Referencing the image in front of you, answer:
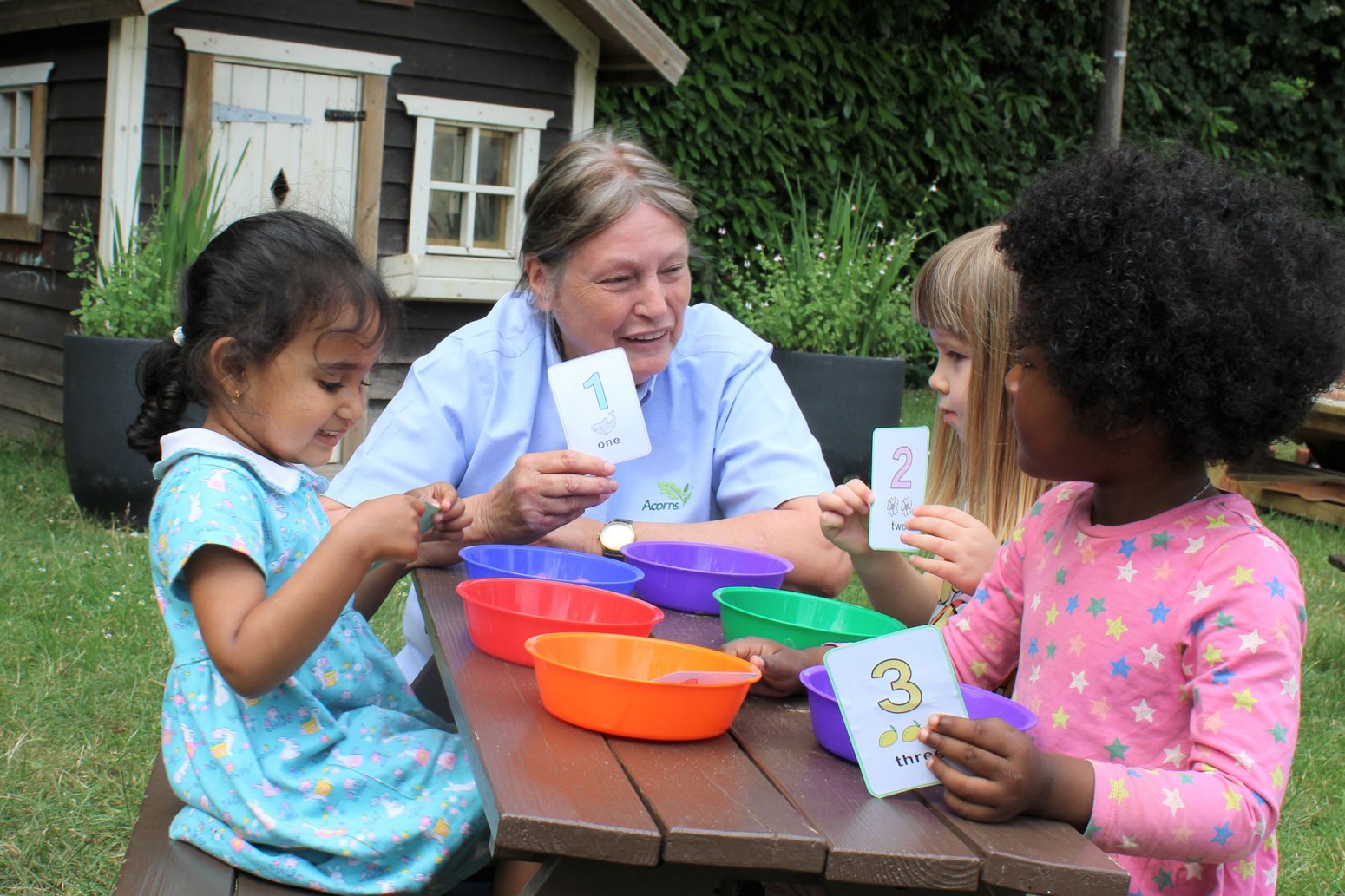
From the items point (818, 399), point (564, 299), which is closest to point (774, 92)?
point (818, 399)

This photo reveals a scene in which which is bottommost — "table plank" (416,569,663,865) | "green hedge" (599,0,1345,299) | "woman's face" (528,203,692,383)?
"table plank" (416,569,663,865)

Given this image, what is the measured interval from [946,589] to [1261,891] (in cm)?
90

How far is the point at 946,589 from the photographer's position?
7.78 feet

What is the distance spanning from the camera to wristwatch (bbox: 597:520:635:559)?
231cm

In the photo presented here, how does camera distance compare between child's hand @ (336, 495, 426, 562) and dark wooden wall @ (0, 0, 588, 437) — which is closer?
child's hand @ (336, 495, 426, 562)

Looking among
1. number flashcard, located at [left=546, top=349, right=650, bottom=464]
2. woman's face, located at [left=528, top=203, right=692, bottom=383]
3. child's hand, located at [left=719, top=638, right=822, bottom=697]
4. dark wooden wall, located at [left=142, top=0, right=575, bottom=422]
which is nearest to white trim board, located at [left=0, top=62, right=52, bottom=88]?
dark wooden wall, located at [left=142, top=0, right=575, bottom=422]

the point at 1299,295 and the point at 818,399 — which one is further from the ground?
the point at 1299,295

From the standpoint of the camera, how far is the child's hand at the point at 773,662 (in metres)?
1.62

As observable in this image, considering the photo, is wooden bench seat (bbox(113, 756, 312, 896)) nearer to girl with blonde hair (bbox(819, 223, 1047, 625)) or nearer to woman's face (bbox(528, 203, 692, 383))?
girl with blonde hair (bbox(819, 223, 1047, 625))

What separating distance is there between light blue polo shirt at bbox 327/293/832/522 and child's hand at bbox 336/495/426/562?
66cm

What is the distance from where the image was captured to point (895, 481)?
1.96 meters

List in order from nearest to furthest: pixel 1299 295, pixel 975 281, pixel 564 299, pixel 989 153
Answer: pixel 1299 295
pixel 975 281
pixel 564 299
pixel 989 153

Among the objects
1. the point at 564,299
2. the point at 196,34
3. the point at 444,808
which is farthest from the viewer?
the point at 196,34

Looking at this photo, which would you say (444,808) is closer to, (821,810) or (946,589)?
(821,810)
